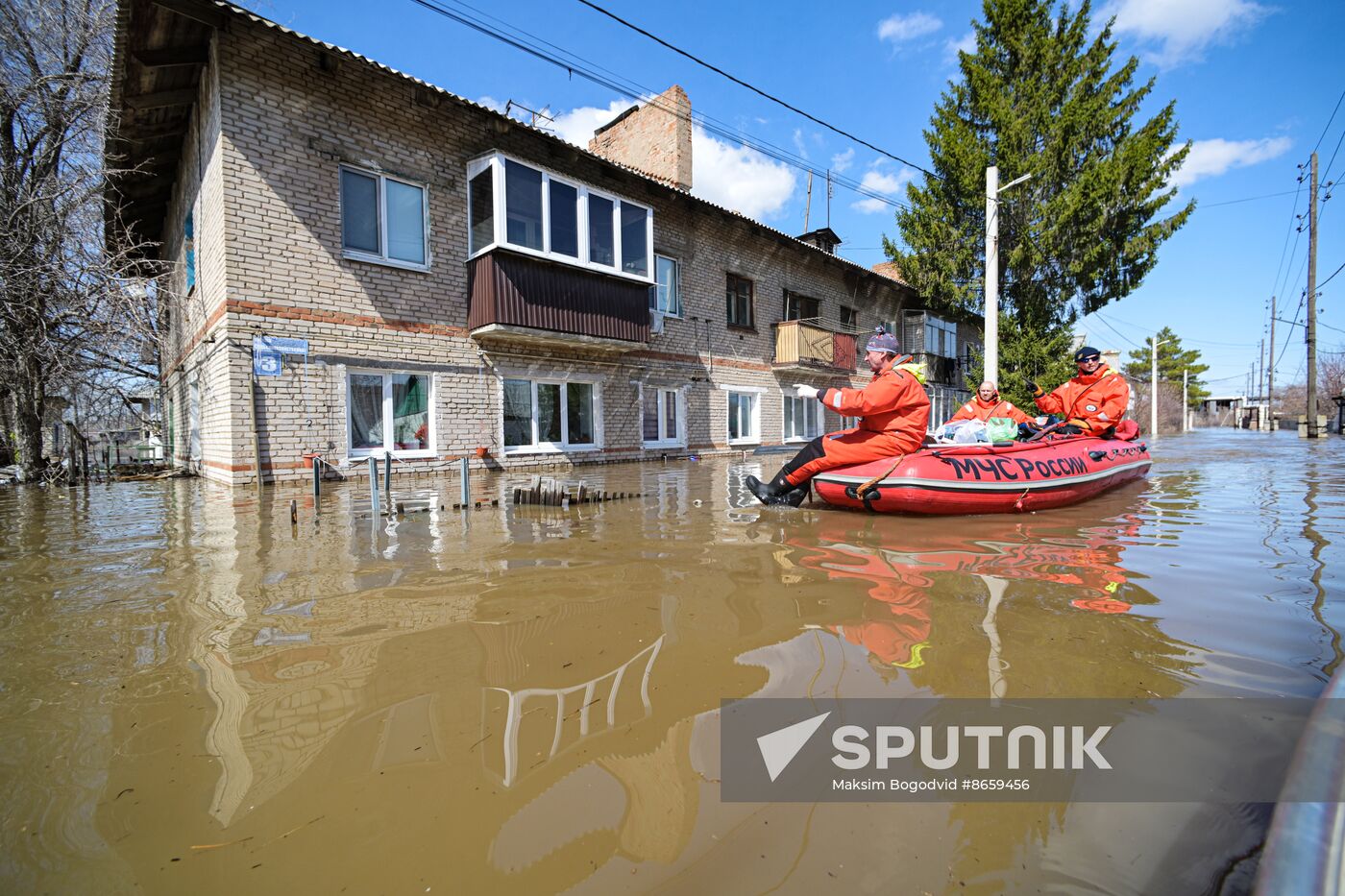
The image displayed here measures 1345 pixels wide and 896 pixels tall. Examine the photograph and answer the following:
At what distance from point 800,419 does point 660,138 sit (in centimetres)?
906

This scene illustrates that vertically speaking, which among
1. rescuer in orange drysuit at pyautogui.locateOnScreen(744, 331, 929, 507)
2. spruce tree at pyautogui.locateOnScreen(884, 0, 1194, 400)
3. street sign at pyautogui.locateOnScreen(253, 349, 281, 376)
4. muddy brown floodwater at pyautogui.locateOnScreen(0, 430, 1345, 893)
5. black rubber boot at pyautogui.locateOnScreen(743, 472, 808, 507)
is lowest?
muddy brown floodwater at pyautogui.locateOnScreen(0, 430, 1345, 893)

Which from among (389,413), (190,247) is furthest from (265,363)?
(190,247)

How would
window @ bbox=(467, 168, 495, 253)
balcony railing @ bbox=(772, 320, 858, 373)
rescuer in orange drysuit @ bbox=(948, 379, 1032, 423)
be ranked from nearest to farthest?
1. rescuer in orange drysuit @ bbox=(948, 379, 1032, 423)
2. window @ bbox=(467, 168, 495, 253)
3. balcony railing @ bbox=(772, 320, 858, 373)

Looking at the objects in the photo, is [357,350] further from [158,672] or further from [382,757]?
[382,757]

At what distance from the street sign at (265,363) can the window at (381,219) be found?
1936 mm

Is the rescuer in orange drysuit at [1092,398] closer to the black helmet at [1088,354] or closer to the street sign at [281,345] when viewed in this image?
the black helmet at [1088,354]

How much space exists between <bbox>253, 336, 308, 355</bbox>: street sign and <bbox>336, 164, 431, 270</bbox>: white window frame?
5.13 ft

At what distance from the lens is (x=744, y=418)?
16.4 meters

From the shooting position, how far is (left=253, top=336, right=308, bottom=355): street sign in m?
8.32

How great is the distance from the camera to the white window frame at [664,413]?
13.6 metres

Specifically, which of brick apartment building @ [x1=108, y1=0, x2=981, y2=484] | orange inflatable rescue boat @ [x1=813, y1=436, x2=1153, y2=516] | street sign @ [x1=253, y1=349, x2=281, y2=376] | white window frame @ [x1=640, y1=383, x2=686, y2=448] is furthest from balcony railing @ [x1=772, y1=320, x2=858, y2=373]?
street sign @ [x1=253, y1=349, x2=281, y2=376]

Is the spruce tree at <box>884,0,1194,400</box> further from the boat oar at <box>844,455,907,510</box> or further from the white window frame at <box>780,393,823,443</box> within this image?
the boat oar at <box>844,455,907,510</box>

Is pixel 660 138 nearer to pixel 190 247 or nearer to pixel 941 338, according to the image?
pixel 190 247

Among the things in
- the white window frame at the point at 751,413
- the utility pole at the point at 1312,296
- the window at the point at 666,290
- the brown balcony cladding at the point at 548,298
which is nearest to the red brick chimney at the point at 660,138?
the window at the point at 666,290
